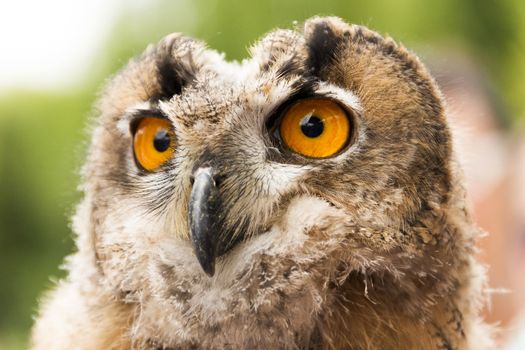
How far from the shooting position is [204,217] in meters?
1.40

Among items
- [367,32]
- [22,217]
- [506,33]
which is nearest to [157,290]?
[367,32]

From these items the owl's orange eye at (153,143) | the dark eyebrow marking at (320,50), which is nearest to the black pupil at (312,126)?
the dark eyebrow marking at (320,50)

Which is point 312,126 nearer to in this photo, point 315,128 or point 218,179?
point 315,128

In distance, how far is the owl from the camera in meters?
1.48

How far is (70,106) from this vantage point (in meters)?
12.5

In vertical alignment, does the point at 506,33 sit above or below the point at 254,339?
above

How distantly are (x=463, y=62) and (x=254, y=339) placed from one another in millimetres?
2616

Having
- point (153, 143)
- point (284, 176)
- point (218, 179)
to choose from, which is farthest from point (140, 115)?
point (284, 176)

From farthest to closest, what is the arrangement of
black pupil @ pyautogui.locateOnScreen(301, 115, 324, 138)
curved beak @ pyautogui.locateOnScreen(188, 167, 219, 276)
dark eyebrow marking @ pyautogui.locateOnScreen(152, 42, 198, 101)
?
dark eyebrow marking @ pyautogui.locateOnScreen(152, 42, 198, 101) → black pupil @ pyautogui.locateOnScreen(301, 115, 324, 138) → curved beak @ pyautogui.locateOnScreen(188, 167, 219, 276)

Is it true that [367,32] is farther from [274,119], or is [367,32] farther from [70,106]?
[70,106]

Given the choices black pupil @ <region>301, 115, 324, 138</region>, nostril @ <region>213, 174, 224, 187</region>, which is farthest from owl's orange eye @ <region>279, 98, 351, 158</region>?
nostril @ <region>213, 174, 224, 187</region>

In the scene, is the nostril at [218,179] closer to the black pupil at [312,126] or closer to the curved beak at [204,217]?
the curved beak at [204,217]

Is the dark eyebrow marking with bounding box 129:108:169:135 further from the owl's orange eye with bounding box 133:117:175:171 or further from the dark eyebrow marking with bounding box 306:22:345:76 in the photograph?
the dark eyebrow marking with bounding box 306:22:345:76

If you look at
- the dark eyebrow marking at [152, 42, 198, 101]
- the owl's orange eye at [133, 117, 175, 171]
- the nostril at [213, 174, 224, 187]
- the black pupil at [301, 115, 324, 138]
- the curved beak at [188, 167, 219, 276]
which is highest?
the dark eyebrow marking at [152, 42, 198, 101]
